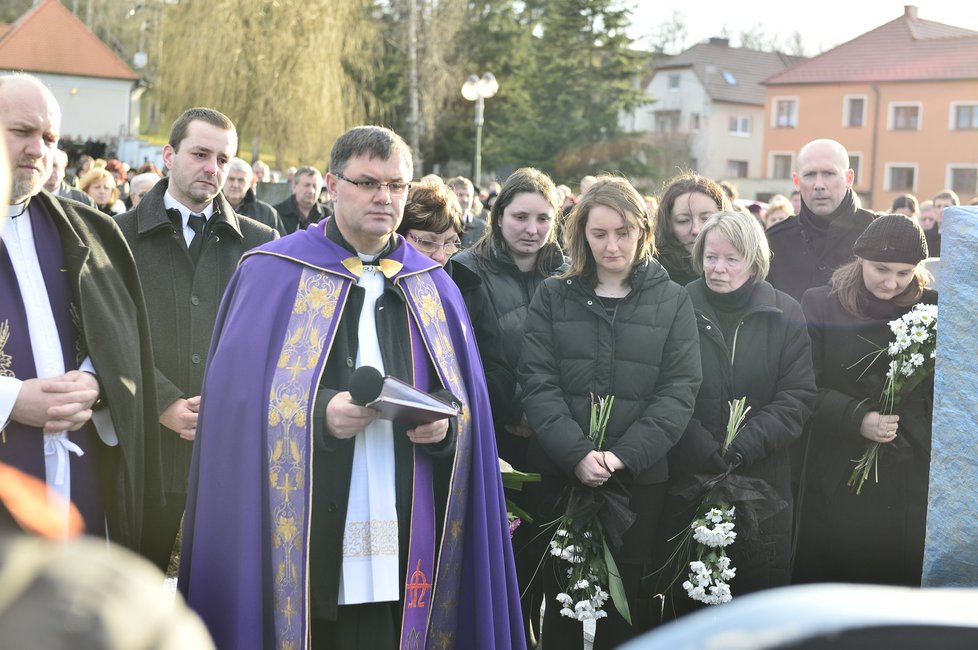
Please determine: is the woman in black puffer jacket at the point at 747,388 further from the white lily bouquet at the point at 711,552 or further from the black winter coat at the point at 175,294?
the black winter coat at the point at 175,294

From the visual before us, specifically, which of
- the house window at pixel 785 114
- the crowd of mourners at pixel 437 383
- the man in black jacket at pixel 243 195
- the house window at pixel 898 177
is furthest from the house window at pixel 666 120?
the crowd of mourners at pixel 437 383

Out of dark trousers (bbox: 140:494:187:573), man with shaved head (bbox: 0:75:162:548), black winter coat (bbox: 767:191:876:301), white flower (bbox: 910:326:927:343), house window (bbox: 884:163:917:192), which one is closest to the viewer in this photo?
man with shaved head (bbox: 0:75:162:548)

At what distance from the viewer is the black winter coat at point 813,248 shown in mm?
6582

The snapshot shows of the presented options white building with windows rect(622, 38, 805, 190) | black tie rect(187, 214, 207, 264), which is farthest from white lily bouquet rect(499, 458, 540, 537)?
white building with windows rect(622, 38, 805, 190)

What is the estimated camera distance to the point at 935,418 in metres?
3.26

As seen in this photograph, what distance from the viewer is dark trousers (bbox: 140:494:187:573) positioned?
4848mm

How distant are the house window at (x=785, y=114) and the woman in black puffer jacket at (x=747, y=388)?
191 ft

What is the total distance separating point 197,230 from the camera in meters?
5.23

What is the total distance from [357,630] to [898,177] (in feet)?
187

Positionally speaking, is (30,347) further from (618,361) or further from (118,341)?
(618,361)

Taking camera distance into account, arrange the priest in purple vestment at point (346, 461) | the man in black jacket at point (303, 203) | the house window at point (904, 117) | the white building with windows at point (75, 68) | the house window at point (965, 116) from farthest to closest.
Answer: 1. the house window at point (904, 117)
2. the house window at point (965, 116)
3. the white building with windows at point (75, 68)
4. the man in black jacket at point (303, 203)
5. the priest in purple vestment at point (346, 461)

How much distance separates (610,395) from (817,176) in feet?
8.79

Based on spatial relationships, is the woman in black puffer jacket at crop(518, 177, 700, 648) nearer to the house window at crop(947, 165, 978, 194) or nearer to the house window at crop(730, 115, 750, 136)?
the house window at crop(947, 165, 978, 194)

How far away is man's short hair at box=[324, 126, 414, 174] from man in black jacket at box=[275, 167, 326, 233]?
7.74 metres
